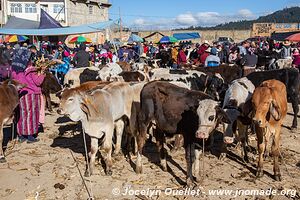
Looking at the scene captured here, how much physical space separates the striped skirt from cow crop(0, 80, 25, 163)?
0.56 metres

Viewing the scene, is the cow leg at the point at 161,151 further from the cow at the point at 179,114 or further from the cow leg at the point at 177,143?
the cow leg at the point at 177,143

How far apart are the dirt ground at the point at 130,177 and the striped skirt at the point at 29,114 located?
15.3 inches

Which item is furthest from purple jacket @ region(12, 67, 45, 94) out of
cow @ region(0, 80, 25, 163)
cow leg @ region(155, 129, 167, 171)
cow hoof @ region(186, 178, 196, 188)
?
cow hoof @ region(186, 178, 196, 188)

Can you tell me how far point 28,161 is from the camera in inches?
271

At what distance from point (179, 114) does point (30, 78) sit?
372cm

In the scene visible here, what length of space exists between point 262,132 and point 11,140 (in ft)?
18.9

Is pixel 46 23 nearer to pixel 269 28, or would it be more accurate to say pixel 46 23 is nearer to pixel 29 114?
pixel 29 114

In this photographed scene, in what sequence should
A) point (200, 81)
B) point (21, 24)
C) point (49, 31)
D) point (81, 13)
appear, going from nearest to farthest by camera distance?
point (200, 81)
point (49, 31)
point (21, 24)
point (81, 13)

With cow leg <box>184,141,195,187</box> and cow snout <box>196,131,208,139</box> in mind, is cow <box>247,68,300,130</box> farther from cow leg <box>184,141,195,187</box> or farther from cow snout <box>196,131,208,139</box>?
cow snout <box>196,131,208,139</box>

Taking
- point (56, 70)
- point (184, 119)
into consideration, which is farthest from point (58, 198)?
point (56, 70)

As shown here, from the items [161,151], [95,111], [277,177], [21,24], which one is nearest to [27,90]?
[95,111]

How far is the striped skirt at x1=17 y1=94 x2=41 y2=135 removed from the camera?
7.61 meters

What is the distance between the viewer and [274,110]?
18.1 feet

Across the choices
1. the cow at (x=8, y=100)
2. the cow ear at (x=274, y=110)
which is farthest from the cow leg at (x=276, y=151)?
the cow at (x=8, y=100)
